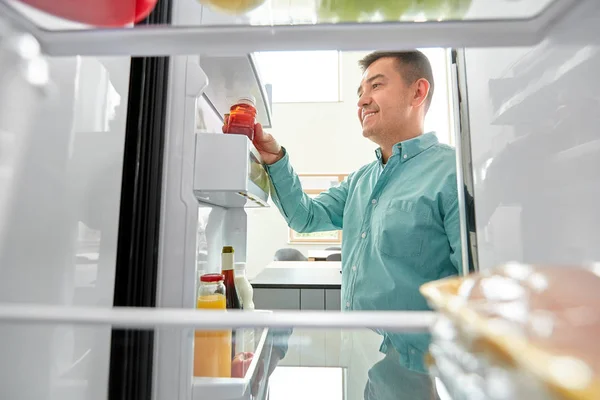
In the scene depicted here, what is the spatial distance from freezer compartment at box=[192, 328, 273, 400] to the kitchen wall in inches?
160

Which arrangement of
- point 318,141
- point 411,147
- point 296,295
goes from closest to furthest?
point 411,147 < point 296,295 < point 318,141

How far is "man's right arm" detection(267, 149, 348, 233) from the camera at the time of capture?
1.06m

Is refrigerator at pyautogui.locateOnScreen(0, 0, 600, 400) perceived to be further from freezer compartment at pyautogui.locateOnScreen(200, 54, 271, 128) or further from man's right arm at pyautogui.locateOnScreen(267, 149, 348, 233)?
man's right arm at pyautogui.locateOnScreen(267, 149, 348, 233)

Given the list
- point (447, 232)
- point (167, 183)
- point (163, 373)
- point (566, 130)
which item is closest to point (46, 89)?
point (167, 183)

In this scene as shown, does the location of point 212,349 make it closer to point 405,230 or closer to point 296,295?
point 405,230

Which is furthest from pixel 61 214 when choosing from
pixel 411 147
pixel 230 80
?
pixel 411 147

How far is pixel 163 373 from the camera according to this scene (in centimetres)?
56

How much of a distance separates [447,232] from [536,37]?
62 cm

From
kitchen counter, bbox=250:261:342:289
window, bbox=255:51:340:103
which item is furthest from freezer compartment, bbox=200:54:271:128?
window, bbox=255:51:340:103

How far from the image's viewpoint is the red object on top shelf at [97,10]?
360 millimetres

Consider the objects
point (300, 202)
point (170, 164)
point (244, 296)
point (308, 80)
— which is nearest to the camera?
point (170, 164)

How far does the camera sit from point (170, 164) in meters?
0.59

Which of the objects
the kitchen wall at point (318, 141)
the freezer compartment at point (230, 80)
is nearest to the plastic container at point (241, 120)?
Result: the freezer compartment at point (230, 80)

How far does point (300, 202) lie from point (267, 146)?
0.27m
